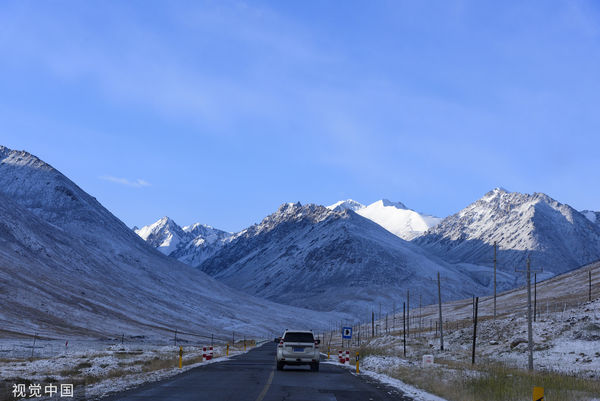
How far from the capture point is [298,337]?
3591 cm

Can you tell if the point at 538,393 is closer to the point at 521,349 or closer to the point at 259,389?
the point at 259,389

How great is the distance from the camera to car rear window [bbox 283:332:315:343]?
3562cm

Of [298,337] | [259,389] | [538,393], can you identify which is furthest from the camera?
[298,337]

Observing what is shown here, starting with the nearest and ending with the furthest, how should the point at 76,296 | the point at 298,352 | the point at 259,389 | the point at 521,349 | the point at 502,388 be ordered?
the point at 502,388 → the point at 259,389 → the point at 298,352 → the point at 521,349 → the point at 76,296

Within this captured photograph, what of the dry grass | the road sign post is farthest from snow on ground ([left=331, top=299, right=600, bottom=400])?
the road sign post

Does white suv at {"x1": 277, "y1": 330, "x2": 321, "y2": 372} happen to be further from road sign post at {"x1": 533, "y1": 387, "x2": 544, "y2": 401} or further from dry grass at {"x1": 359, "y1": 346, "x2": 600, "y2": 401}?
road sign post at {"x1": 533, "y1": 387, "x2": 544, "y2": 401}

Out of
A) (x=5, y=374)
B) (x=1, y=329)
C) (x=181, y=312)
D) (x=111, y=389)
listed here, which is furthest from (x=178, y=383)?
(x=181, y=312)

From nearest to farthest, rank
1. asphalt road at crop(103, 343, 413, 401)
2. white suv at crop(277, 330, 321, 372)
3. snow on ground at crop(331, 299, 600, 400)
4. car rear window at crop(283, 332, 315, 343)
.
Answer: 1. asphalt road at crop(103, 343, 413, 401)
2. white suv at crop(277, 330, 321, 372)
3. car rear window at crop(283, 332, 315, 343)
4. snow on ground at crop(331, 299, 600, 400)

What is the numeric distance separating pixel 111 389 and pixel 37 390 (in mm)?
2463

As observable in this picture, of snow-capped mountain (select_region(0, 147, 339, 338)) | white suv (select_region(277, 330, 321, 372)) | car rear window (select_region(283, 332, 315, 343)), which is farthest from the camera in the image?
snow-capped mountain (select_region(0, 147, 339, 338))

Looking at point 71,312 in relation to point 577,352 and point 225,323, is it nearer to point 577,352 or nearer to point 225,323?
point 225,323

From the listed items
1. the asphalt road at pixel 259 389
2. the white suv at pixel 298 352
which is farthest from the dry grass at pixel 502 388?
the white suv at pixel 298 352

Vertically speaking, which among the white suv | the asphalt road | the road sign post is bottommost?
the asphalt road

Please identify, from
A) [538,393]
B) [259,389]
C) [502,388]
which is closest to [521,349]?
[502,388]
